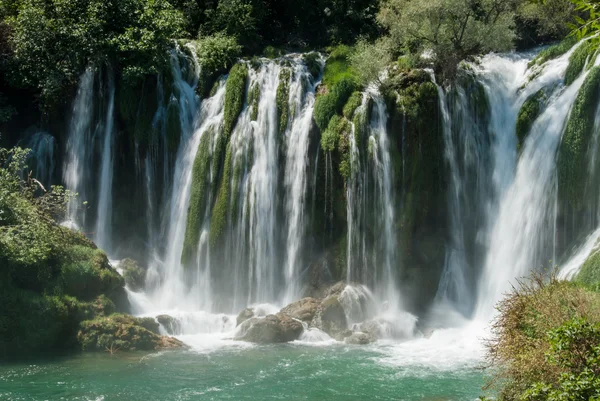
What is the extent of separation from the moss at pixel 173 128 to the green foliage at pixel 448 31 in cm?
1014

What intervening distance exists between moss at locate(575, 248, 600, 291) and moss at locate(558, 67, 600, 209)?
326 cm

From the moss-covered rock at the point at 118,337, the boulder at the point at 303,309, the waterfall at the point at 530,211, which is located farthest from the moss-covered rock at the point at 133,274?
the waterfall at the point at 530,211

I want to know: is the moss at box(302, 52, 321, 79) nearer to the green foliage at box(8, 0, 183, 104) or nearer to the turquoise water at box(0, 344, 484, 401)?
the green foliage at box(8, 0, 183, 104)

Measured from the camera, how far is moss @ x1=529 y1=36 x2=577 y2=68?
25453mm

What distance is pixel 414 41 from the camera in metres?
27.3

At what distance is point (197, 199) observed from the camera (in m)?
26.0

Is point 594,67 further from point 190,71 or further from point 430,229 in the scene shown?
point 190,71

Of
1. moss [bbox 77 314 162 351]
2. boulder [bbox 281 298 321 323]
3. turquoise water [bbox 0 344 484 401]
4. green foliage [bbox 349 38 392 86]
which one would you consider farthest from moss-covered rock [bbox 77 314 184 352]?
green foliage [bbox 349 38 392 86]

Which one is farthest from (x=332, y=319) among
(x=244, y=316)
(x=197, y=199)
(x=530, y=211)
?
(x=530, y=211)

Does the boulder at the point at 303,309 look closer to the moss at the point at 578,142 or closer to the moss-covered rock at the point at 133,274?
the moss-covered rock at the point at 133,274

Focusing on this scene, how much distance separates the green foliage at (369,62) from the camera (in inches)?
1001

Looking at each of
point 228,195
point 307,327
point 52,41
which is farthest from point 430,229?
point 52,41

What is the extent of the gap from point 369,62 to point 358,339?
1116 cm

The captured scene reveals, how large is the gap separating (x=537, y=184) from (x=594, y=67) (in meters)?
4.57
